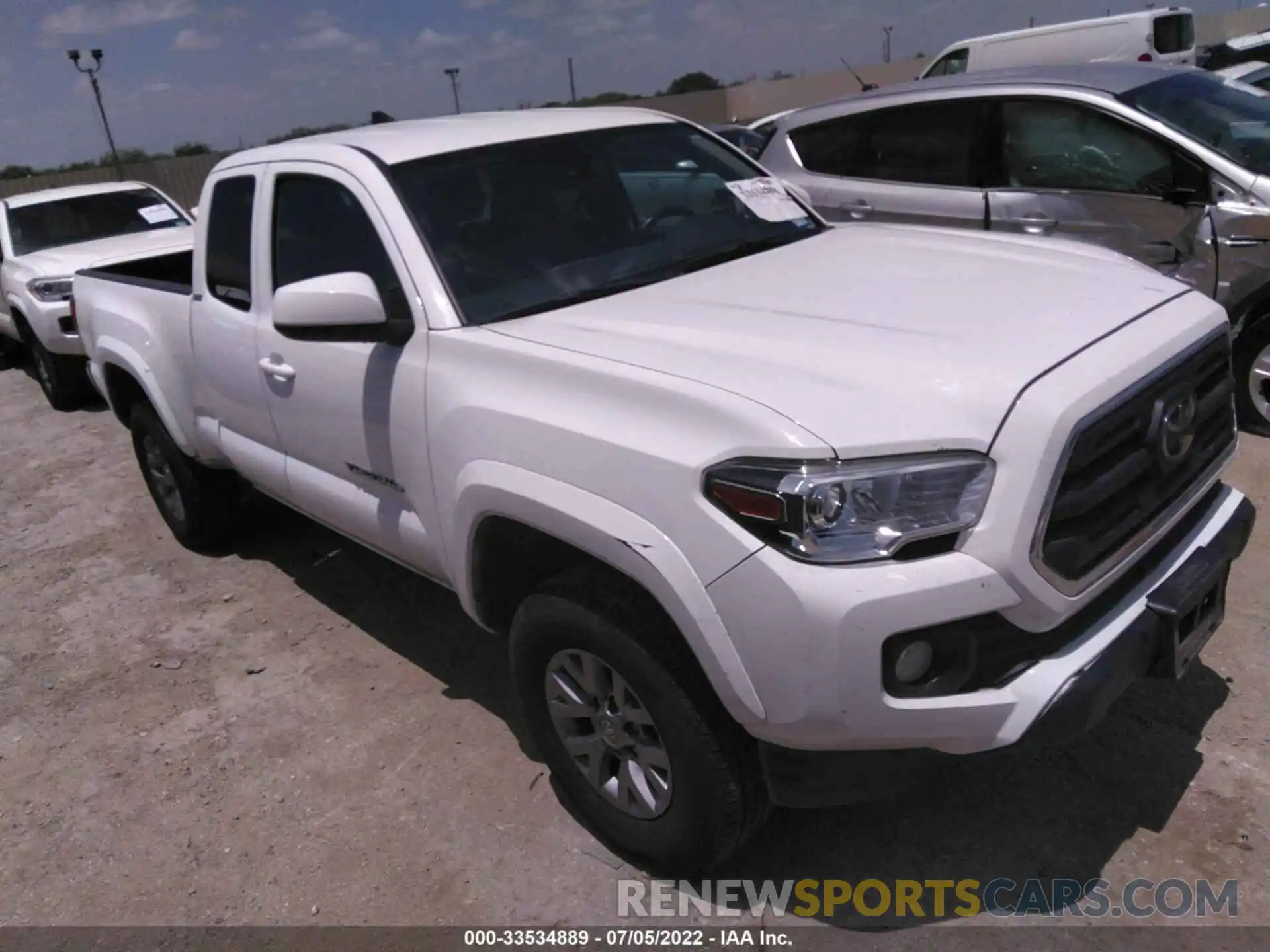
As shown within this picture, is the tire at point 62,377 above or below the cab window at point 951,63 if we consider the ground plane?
below

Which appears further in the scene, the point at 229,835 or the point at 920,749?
the point at 229,835

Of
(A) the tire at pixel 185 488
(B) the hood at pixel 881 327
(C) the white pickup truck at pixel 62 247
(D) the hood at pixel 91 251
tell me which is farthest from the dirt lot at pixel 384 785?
(D) the hood at pixel 91 251

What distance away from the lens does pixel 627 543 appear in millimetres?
2320

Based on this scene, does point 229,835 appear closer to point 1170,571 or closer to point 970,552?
point 970,552

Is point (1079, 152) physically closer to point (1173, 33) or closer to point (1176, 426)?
point (1176, 426)

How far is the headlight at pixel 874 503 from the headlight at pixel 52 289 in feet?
27.1

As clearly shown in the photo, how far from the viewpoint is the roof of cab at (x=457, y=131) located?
11.3ft


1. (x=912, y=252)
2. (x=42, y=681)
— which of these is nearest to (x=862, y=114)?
(x=912, y=252)

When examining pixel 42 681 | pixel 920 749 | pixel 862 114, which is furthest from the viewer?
pixel 862 114

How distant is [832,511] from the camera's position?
2.10 m

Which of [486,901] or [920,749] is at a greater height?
[920,749]

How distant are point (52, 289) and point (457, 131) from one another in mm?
6513

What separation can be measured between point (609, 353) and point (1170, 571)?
56.9 inches

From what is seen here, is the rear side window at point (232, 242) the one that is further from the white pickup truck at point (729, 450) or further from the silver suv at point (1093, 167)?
the silver suv at point (1093, 167)
